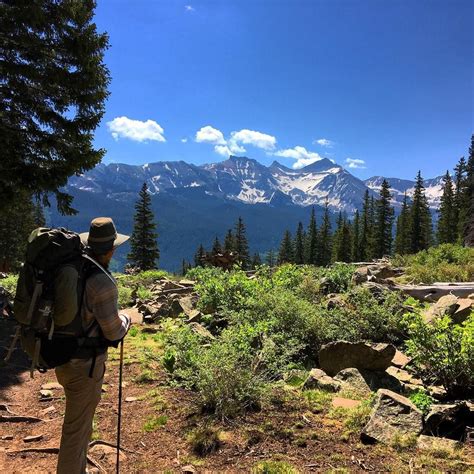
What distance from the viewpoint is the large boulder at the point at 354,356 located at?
6.69 metres

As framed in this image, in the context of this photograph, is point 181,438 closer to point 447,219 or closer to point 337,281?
point 337,281

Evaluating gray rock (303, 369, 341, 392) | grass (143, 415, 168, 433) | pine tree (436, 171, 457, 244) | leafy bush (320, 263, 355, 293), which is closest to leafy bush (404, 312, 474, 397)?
gray rock (303, 369, 341, 392)

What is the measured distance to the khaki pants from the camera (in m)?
3.41

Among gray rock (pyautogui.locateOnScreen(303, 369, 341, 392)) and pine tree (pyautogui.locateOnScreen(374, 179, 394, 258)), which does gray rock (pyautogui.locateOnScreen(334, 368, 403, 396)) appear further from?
pine tree (pyautogui.locateOnScreen(374, 179, 394, 258))

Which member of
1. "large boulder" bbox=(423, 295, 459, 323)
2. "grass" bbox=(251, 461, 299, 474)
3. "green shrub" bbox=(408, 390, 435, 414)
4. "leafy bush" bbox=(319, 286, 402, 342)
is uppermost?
"large boulder" bbox=(423, 295, 459, 323)

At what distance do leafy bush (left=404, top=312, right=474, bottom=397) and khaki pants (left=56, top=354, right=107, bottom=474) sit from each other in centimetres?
420

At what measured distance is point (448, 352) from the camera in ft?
17.7

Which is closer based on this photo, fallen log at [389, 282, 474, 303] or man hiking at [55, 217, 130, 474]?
man hiking at [55, 217, 130, 474]

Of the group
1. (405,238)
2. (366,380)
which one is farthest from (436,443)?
(405,238)

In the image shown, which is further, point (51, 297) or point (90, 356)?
point (90, 356)

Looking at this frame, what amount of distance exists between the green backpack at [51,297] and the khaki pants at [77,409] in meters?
0.22

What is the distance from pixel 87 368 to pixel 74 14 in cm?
960

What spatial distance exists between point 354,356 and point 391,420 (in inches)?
94.0

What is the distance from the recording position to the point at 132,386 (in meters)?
6.72
